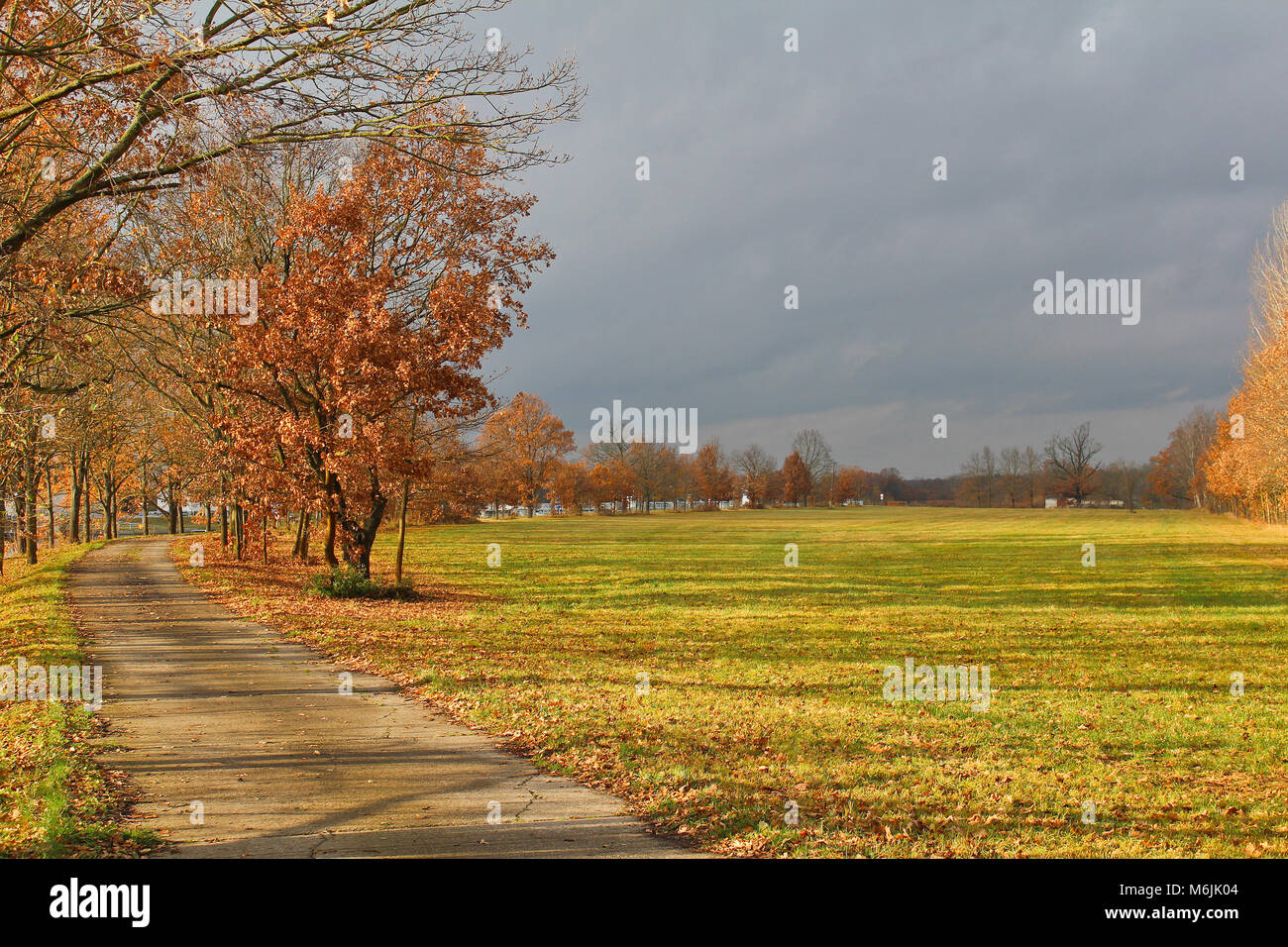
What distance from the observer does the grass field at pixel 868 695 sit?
6145 millimetres

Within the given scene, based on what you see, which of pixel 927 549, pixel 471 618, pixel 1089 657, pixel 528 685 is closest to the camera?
pixel 528 685

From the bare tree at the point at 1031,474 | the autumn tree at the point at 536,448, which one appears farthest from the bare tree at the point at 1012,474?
the autumn tree at the point at 536,448

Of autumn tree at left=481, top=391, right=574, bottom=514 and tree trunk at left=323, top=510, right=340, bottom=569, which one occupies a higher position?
autumn tree at left=481, top=391, right=574, bottom=514

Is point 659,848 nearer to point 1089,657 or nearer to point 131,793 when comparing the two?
point 131,793

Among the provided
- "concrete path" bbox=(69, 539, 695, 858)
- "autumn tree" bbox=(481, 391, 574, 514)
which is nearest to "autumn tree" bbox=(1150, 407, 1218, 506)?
"autumn tree" bbox=(481, 391, 574, 514)

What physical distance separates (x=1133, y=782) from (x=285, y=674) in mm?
10573

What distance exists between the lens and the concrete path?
5.46 meters

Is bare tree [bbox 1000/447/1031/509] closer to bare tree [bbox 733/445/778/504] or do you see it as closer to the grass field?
bare tree [bbox 733/445/778/504]

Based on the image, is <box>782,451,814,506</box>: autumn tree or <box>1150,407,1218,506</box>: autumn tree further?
<box>782,451,814,506</box>: autumn tree

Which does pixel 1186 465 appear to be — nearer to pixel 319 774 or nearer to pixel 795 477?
pixel 795 477

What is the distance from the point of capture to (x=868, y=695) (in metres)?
10.8

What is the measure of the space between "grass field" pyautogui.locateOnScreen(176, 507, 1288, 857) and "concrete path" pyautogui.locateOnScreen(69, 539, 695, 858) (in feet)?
1.98

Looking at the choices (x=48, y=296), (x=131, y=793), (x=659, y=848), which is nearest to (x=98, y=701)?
(x=131, y=793)

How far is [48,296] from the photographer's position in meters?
9.58
